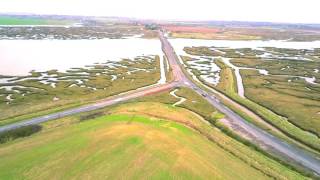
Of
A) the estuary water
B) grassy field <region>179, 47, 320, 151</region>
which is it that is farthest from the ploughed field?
the estuary water

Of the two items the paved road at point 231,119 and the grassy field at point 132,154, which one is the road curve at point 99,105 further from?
the grassy field at point 132,154

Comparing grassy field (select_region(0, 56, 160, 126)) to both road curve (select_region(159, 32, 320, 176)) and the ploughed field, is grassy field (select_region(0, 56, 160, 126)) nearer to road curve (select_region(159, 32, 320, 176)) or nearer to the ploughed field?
the ploughed field

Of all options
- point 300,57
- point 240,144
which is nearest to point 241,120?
point 240,144

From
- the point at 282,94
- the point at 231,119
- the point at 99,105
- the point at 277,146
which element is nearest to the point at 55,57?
the point at 99,105

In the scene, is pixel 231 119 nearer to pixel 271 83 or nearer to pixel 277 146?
pixel 277 146

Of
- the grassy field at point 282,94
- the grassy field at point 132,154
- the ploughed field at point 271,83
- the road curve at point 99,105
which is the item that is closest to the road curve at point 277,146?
the grassy field at point 282,94

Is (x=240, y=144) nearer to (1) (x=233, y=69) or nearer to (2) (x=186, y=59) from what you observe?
(1) (x=233, y=69)
